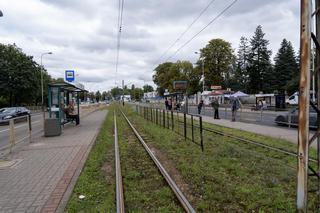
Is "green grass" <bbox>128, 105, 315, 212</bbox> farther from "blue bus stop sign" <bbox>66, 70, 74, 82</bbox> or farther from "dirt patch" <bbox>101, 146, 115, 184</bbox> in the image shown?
"blue bus stop sign" <bbox>66, 70, 74, 82</bbox>

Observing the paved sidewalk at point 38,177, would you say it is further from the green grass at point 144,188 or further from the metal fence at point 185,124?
the metal fence at point 185,124

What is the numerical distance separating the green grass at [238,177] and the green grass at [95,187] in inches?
62.3

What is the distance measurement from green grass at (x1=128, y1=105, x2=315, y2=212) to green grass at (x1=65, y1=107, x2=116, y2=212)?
1.58m

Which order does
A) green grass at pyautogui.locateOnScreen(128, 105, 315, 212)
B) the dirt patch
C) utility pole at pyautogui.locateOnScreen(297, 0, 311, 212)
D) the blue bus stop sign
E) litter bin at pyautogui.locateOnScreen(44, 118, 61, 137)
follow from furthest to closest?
the blue bus stop sign
litter bin at pyautogui.locateOnScreen(44, 118, 61, 137)
the dirt patch
green grass at pyautogui.locateOnScreen(128, 105, 315, 212)
utility pole at pyautogui.locateOnScreen(297, 0, 311, 212)

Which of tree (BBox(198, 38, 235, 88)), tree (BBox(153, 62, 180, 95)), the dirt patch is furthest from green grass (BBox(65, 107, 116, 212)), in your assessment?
tree (BBox(153, 62, 180, 95))

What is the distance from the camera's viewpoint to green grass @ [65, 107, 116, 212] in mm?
4645

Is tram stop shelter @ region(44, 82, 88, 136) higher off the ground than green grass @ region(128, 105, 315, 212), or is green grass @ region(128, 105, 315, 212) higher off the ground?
tram stop shelter @ region(44, 82, 88, 136)

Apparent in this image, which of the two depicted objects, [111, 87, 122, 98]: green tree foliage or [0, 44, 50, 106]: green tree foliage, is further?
[111, 87, 122, 98]: green tree foliage

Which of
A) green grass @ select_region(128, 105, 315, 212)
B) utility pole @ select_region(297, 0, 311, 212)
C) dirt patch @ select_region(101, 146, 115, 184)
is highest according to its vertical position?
utility pole @ select_region(297, 0, 311, 212)

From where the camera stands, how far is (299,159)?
4059mm

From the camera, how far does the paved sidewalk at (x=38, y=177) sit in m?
4.82

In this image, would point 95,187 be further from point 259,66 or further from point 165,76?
point 165,76

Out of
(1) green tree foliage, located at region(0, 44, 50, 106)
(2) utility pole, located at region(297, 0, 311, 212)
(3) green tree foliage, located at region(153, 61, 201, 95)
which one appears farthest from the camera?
(3) green tree foliage, located at region(153, 61, 201, 95)

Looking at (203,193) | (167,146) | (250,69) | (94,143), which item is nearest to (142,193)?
(203,193)
